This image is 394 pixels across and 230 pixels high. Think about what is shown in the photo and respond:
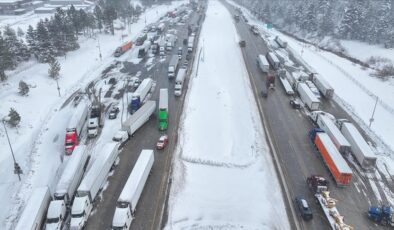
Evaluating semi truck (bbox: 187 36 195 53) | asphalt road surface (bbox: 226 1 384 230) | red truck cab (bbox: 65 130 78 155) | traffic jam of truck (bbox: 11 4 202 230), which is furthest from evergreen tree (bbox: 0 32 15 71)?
asphalt road surface (bbox: 226 1 384 230)

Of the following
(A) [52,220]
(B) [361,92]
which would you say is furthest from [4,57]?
(B) [361,92]

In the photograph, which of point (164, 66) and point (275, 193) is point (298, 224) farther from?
point (164, 66)

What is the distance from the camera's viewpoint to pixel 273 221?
36938mm

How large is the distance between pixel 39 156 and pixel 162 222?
24392 millimetres

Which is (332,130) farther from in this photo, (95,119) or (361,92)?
(95,119)

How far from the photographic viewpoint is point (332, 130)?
50125 millimetres

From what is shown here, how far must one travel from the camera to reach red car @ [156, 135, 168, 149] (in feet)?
162

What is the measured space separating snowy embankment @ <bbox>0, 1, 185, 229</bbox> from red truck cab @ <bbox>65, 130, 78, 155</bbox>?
200cm

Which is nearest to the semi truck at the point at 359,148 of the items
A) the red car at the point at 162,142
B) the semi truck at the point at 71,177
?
the red car at the point at 162,142

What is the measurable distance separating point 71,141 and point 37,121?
13735mm

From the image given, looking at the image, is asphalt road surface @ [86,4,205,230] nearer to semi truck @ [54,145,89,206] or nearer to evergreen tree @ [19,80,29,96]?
semi truck @ [54,145,89,206]

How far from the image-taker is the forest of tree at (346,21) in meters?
126

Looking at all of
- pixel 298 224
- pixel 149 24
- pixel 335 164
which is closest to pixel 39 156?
pixel 298 224

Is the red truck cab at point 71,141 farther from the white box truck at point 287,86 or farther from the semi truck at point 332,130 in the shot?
the white box truck at point 287,86
